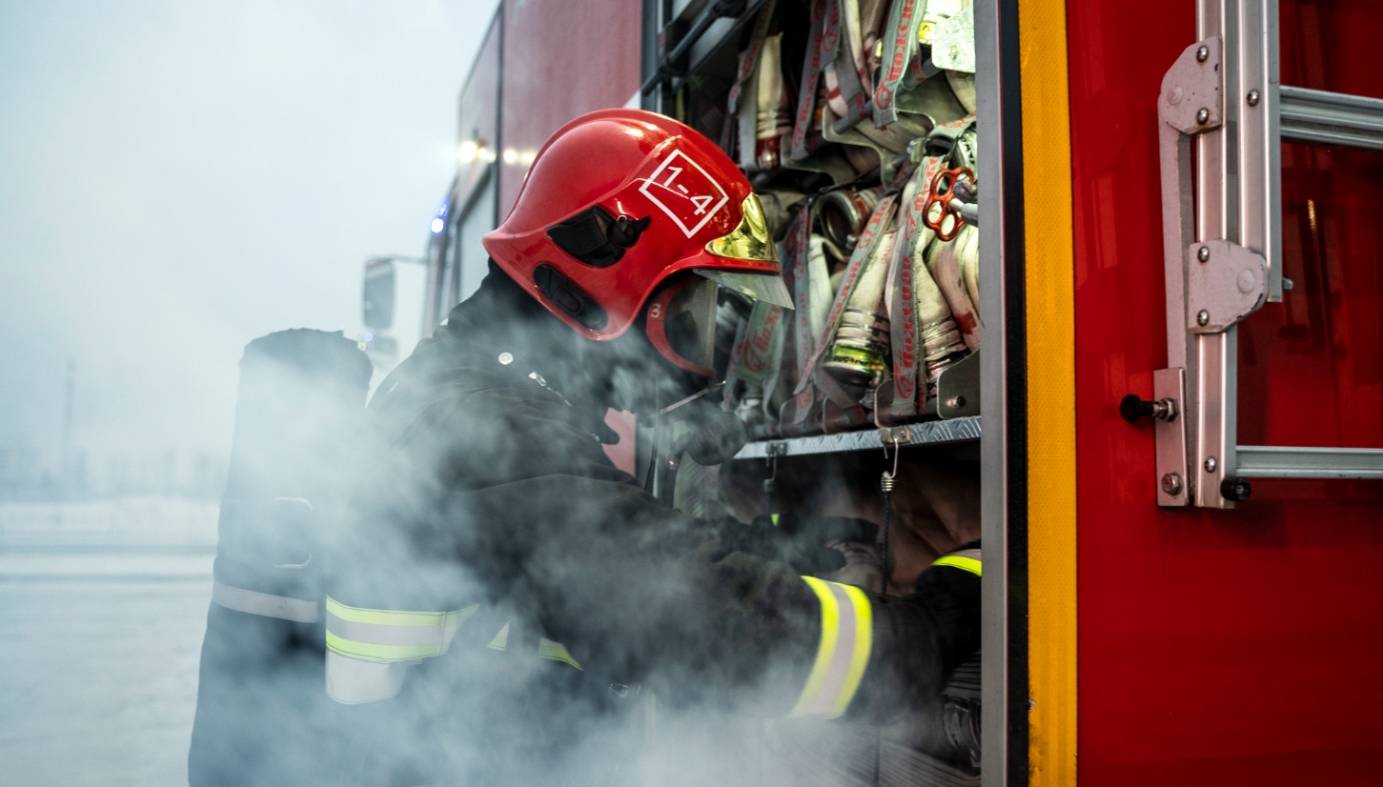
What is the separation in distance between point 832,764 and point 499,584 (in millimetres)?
1001

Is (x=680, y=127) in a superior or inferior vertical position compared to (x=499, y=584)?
superior

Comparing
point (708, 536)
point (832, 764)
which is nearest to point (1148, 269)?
point (708, 536)

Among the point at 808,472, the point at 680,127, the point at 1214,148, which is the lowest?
the point at 808,472

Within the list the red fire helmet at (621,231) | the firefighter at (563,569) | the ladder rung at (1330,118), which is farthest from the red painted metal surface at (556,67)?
the ladder rung at (1330,118)

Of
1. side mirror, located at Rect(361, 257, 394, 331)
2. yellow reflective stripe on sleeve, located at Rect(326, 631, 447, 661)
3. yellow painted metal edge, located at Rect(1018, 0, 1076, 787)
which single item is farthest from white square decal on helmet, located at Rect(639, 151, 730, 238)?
yellow reflective stripe on sleeve, located at Rect(326, 631, 447, 661)

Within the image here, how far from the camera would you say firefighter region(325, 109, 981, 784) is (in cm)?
125

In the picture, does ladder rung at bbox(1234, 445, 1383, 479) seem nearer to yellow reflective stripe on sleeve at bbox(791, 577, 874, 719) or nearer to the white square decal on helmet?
yellow reflective stripe on sleeve at bbox(791, 577, 874, 719)

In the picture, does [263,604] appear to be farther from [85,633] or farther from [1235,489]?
[1235,489]

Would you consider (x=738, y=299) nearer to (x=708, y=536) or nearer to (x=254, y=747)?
(x=708, y=536)

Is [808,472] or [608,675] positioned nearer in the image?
[608,675]

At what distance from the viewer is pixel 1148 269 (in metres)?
1.06

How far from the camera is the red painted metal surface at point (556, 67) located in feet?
10.3

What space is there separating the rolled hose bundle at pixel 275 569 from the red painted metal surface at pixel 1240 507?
47.5 inches

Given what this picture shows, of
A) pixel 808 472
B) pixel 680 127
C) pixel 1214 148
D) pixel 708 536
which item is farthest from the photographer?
pixel 808 472
